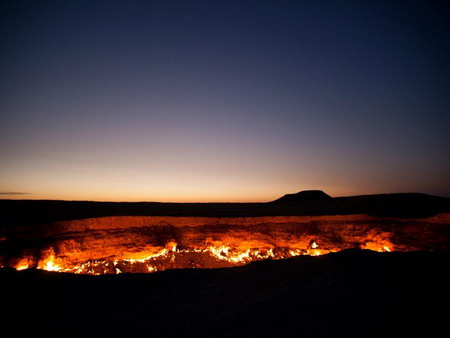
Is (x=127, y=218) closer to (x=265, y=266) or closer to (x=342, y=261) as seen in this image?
(x=265, y=266)

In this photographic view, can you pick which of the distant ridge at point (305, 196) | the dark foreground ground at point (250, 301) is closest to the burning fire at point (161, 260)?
the dark foreground ground at point (250, 301)

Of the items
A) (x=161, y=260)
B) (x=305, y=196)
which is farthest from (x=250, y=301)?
(x=305, y=196)

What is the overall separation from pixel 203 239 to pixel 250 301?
3503mm

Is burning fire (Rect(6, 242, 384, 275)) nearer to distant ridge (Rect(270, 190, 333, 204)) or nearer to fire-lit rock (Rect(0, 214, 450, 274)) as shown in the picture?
fire-lit rock (Rect(0, 214, 450, 274))

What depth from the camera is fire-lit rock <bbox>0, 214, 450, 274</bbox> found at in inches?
221

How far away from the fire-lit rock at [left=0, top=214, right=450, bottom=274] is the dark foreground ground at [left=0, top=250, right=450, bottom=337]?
2286mm

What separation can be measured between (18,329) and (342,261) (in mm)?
3809

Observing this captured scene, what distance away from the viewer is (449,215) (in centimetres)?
638

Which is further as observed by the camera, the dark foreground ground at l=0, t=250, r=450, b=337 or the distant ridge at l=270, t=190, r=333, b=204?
the distant ridge at l=270, t=190, r=333, b=204

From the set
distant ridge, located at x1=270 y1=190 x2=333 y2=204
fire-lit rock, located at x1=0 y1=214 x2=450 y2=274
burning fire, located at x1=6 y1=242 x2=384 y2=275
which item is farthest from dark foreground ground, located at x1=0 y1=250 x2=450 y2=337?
distant ridge, located at x1=270 y1=190 x2=333 y2=204

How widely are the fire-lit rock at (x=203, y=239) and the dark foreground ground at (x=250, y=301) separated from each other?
2286 millimetres

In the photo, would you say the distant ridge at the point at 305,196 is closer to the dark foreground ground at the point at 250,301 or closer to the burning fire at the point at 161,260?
the burning fire at the point at 161,260

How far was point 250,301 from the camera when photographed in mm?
3059

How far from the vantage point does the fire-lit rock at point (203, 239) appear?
221 inches
